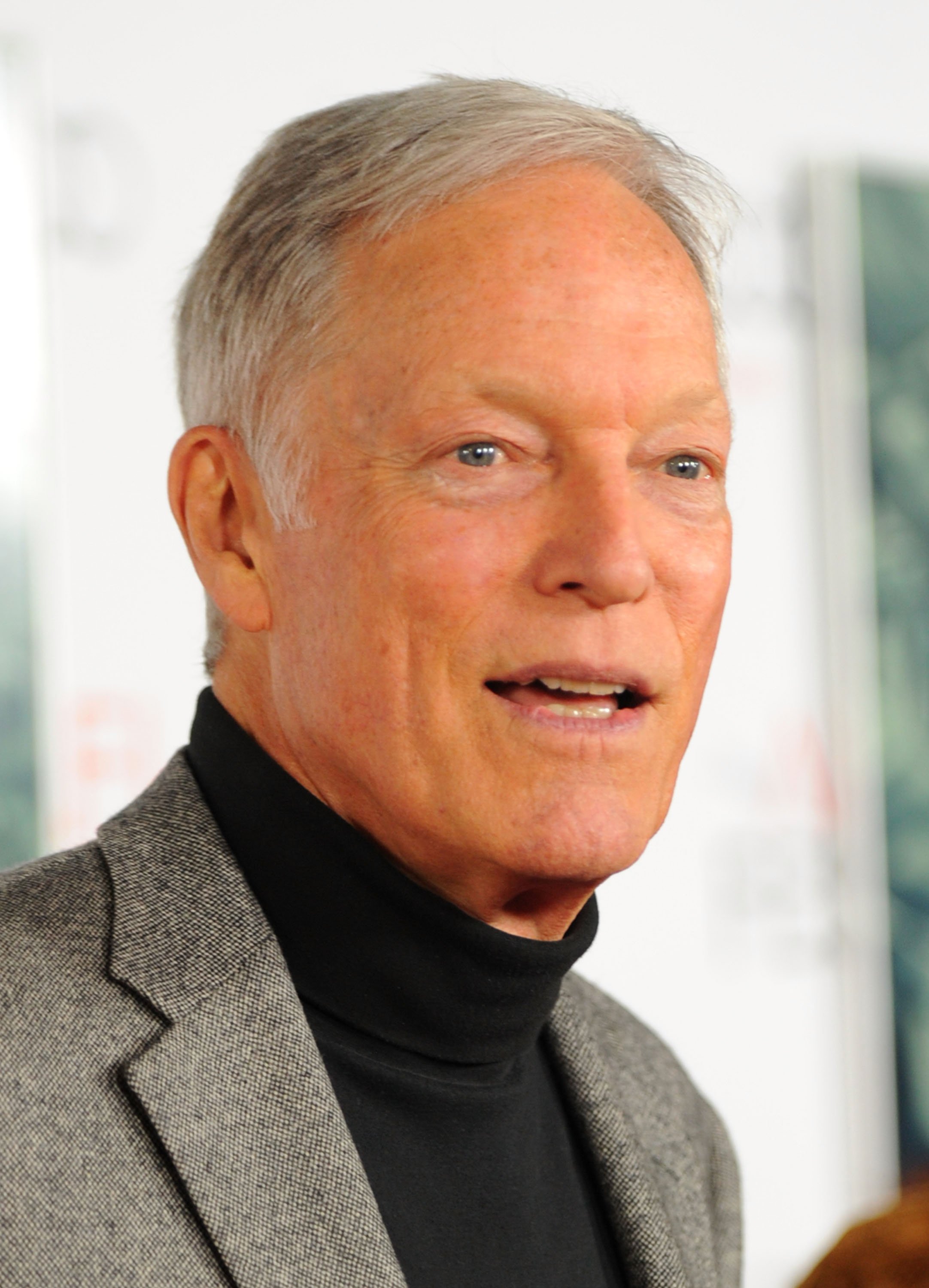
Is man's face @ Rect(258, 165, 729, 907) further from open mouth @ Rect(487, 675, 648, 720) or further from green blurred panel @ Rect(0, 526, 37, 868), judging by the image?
green blurred panel @ Rect(0, 526, 37, 868)

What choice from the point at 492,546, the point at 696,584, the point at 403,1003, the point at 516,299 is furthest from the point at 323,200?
the point at 403,1003

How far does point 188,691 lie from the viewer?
7.89ft

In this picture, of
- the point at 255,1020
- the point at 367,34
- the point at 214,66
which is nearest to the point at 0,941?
the point at 255,1020

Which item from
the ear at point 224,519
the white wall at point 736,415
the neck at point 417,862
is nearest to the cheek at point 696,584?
the neck at point 417,862

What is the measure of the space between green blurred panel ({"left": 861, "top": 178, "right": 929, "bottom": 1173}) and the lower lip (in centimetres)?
198

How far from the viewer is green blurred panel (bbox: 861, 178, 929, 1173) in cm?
310

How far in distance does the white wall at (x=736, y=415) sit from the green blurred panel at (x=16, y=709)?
0.12 ft

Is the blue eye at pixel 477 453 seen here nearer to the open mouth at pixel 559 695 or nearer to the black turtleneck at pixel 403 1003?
the open mouth at pixel 559 695

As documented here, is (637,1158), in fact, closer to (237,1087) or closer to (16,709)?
(237,1087)

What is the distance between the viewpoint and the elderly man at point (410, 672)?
3.87 ft

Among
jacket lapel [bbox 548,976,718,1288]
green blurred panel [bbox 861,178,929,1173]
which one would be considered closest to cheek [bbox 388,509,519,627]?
jacket lapel [bbox 548,976,718,1288]

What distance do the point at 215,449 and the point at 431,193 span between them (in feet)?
0.96

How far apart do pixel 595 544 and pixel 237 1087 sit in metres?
0.50

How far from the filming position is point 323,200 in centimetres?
130
